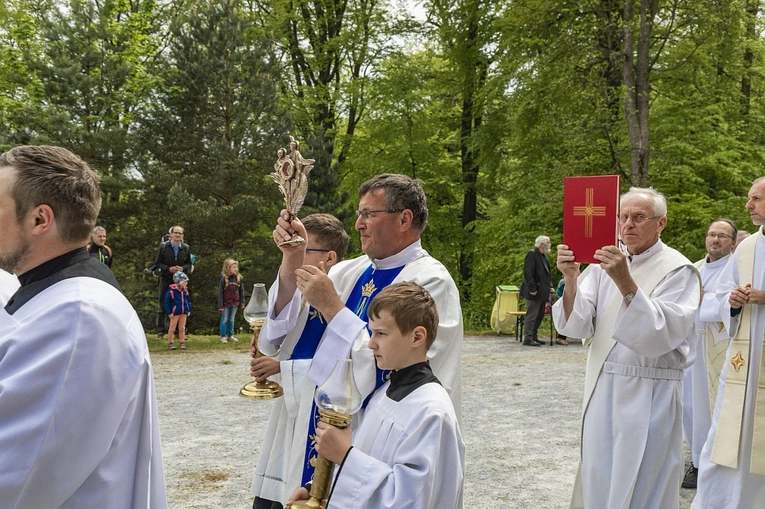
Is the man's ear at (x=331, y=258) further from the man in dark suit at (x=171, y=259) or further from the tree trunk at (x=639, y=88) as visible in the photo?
the tree trunk at (x=639, y=88)

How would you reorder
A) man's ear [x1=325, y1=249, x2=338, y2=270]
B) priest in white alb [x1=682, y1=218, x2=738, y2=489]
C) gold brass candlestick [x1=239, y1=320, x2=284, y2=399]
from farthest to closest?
priest in white alb [x1=682, y1=218, x2=738, y2=489]
man's ear [x1=325, y1=249, x2=338, y2=270]
gold brass candlestick [x1=239, y1=320, x2=284, y2=399]

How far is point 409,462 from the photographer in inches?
102

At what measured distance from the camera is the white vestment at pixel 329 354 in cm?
322

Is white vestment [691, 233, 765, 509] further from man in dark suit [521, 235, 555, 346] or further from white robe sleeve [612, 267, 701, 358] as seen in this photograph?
man in dark suit [521, 235, 555, 346]

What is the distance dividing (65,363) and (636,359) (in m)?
3.41

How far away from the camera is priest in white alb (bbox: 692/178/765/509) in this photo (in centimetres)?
502

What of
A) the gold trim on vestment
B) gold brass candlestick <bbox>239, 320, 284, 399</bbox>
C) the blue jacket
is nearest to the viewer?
gold brass candlestick <bbox>239, 320, 284, 399</bbox>

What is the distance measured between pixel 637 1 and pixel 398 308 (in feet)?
61.6

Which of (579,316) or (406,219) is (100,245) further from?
(406,219)

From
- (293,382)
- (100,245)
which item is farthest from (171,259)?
(293,382)

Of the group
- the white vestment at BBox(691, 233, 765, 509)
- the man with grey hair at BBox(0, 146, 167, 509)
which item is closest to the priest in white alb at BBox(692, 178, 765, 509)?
the white vestment at BBox(691, 233, 765, 509)

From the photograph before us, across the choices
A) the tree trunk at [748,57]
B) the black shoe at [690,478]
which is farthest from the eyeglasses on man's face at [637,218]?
the tree trunk at [748,57]

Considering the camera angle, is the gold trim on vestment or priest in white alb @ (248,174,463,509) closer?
priest in white alb @ (248,174,463,509)

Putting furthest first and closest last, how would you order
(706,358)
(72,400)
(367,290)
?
(706,358), (367,290), (72,400)
